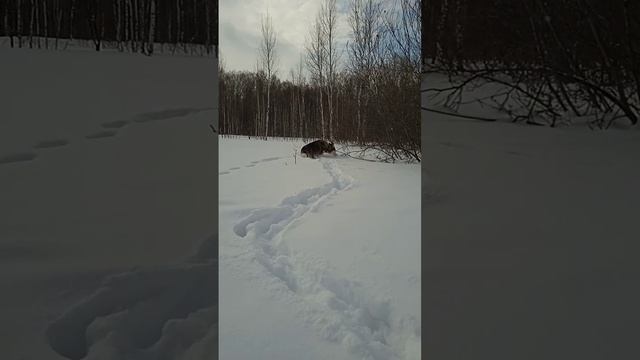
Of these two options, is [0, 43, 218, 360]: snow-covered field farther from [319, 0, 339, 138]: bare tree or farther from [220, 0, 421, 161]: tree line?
[319, 0, 339, 138]: bare tree

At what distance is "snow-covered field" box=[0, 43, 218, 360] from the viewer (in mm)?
936

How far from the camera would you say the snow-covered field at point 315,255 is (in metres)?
1.27

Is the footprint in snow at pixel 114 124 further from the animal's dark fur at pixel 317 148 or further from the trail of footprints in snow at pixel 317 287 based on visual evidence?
the animal's dark fur at pixel 317 148

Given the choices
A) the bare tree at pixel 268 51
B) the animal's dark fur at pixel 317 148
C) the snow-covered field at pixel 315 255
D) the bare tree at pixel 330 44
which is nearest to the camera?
the snow-covered field at pixel 315 255

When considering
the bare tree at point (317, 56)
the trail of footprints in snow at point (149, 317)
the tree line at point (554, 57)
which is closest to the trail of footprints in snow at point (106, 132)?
the trail of footprints in snow at point (149, 317)

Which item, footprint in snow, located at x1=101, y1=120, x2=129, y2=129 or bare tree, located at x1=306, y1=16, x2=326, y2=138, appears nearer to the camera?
footprint in snow, located at x1=101, y1=120, x2=129, y2=129

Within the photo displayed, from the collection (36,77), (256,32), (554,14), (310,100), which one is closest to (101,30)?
(36,77)

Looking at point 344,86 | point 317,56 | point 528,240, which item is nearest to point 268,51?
point 317,56

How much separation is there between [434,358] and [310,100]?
1160 mm

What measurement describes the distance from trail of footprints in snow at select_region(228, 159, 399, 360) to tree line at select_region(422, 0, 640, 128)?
72 cm

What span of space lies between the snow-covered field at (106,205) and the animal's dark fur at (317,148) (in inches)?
32.4

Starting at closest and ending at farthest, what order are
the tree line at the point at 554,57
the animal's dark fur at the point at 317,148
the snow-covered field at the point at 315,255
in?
the tree line at the point at 554,57 < the snow-covered field at the point at 315,255 < the animal's dark fur at the point at 317,148

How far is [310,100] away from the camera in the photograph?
6.00 feet

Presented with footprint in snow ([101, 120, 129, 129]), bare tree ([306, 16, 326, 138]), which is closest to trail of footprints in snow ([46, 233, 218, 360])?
footprint in snow ([101, 120, 129, 129])
